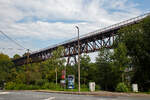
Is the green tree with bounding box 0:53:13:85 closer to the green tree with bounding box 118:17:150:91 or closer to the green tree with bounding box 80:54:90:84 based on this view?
the green tree with bounding box 80:54:90:84

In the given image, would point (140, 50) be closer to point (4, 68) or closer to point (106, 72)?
point (106, 72)

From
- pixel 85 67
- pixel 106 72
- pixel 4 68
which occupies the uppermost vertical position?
pixel 4 68

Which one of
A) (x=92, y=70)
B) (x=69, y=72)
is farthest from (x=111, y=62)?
(x=69, y=72)

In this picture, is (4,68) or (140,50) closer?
(140,50)

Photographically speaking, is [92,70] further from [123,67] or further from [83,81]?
[123,67]

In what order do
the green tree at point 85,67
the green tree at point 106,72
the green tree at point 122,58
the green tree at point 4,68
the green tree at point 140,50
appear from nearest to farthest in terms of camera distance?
1. the green tree at point 122,58
2. the green tree at point 140,50
3. the green tree at point 106,72
4. the green tree at point 85,67
5. the green tree at point 4,68

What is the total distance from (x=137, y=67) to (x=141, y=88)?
3083mm

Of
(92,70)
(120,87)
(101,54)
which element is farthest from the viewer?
(92,70)

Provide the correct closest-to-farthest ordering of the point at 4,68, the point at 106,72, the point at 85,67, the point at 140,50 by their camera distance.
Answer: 1. the point at 140,50
2. the point at 106,72
3. the point at 85,67
4. the point at 4,68

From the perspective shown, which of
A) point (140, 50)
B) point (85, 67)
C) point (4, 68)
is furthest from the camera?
point (4, 68)

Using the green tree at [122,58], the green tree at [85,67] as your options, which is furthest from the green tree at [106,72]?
the green tree at [85,67]

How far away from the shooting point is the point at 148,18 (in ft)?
Result: 81.3

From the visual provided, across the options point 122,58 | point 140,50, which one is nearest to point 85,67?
point 122,58

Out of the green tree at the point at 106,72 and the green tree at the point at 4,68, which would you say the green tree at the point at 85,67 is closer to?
the green tree at the point at 106,72
